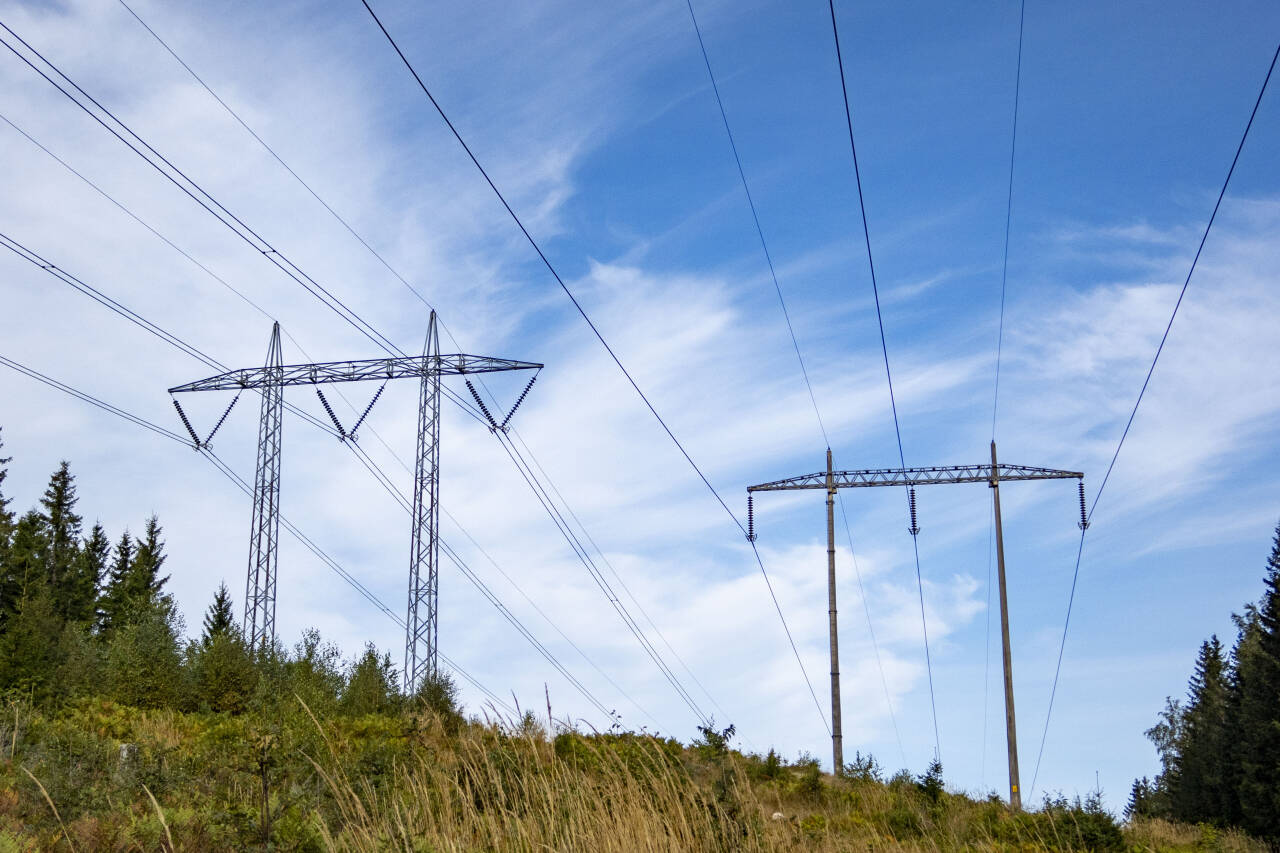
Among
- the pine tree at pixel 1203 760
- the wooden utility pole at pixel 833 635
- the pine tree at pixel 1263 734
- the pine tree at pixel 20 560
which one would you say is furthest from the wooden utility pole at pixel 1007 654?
the pine tree at pixel 20 560

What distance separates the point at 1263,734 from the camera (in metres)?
43.9

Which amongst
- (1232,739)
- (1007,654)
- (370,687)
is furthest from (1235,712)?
(370,687)

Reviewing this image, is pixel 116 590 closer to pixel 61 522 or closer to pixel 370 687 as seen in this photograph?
pixel 61 522

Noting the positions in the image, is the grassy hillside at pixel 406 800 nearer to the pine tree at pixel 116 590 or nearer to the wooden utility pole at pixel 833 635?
the wooden utility pole at pixel 833 635

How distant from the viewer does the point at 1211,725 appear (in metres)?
58.1

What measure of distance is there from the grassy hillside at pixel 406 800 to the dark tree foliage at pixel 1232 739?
85.3 ft

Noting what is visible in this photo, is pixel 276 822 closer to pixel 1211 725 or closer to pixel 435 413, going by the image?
pixel 435 413

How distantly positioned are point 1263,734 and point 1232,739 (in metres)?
Result: 9.82

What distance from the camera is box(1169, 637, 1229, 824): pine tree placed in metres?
54.0

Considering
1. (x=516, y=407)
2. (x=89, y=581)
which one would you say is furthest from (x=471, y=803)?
(x=89, y=581)

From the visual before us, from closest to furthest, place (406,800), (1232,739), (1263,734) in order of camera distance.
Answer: (406,800)
(1263,734)
(1232,739)

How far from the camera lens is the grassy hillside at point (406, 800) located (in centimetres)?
761

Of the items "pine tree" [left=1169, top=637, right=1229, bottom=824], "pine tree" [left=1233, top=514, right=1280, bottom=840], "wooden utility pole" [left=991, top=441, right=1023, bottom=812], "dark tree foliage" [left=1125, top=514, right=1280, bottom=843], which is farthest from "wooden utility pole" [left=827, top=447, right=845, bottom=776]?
Answer: "pine tree" [left=1169, top=637, right=1229, bottom=824]

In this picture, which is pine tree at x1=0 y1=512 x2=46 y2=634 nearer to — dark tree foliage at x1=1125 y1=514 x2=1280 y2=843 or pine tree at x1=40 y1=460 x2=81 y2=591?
pine tree at x1=40 y1=460 x2=81 y2=591
